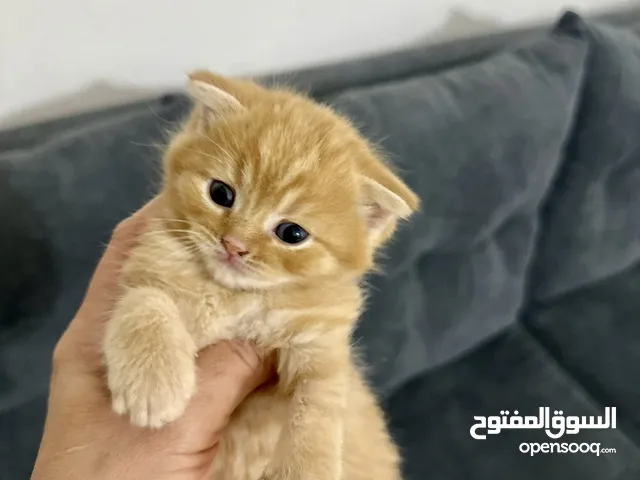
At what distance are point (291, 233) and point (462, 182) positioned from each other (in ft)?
2.49

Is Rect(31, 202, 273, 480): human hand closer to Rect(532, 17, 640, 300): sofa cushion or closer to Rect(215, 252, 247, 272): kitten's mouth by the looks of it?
Rect(215, 252, 247, 272): kitten's mouth

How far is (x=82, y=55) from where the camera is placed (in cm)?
145

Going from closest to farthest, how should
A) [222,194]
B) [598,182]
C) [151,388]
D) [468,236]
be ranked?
[151,388]
[222,194]
[468,236]
[598,182]

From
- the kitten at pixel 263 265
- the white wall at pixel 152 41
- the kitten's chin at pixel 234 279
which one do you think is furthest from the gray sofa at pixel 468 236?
the kitten's chin at pixel 234 279

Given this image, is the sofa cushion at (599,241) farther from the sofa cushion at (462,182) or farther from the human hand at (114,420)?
the human hand at (114,420)

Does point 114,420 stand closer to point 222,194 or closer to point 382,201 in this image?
point 222,194

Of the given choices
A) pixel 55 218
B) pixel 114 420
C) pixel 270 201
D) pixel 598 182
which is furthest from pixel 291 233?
pixel 598 182

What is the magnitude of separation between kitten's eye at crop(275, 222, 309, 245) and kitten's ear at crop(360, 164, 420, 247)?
0.11m

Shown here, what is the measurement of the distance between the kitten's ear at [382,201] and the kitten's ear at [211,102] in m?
0.23

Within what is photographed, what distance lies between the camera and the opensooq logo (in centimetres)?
160

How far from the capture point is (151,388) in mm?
844

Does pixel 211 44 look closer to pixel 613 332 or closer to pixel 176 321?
pixel 176 321

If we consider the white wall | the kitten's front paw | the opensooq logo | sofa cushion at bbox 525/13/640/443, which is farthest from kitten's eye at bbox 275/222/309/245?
sofa cushion at bbox 525/13/640/443

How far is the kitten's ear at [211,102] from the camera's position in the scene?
979mm
